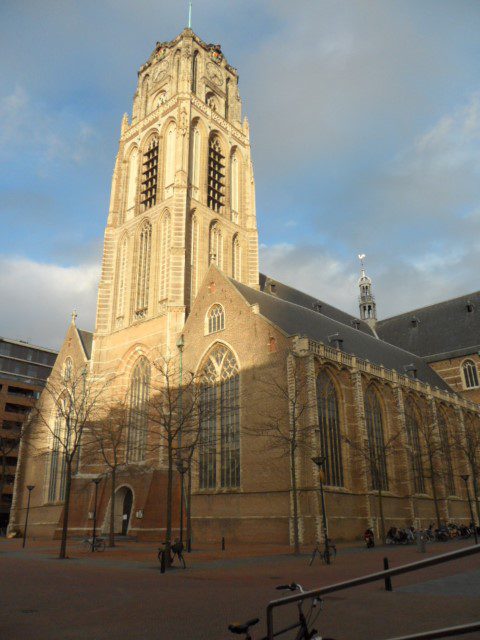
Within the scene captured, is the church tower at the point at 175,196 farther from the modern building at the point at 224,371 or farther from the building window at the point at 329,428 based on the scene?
the building window at the point at 329,428

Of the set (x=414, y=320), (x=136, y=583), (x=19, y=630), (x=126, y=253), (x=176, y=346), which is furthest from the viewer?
(x=414, y=320)

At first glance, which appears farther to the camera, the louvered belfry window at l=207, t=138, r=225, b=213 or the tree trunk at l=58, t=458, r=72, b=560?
the louvered belfry window at l=207, t=138, r=225, b=213

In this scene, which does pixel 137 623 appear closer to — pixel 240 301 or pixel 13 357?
pixel 240 301

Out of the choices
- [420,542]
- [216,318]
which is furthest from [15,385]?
[420,542]

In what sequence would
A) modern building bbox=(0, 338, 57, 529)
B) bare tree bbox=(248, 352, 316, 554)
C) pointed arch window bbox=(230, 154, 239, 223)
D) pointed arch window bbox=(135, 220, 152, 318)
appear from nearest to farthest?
bare tree bbox=(248, 352, 316, 554)
pointed arch window bbox=(135, 220, 152, 318)
pointed arch window bbox=(230, 154, 239, 223)
modern building bbox=(0, 338, 57, 529)

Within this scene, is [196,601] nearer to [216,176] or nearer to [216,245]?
[216,245]

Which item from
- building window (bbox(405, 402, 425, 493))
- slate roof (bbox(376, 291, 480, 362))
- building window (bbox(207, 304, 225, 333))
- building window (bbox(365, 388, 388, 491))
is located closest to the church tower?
building window (bbox(207, 304, 225, 333))

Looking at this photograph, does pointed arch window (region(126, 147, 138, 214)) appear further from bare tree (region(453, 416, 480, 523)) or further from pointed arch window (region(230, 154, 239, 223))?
bare tree (region(453, 416, 480, 523))

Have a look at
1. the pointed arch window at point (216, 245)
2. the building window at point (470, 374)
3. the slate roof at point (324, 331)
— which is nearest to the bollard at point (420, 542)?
the slate roof at point (324, 331)

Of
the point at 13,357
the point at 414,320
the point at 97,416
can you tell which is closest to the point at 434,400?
the point at 414,320

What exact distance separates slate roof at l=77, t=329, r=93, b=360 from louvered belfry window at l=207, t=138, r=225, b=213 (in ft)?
60.5

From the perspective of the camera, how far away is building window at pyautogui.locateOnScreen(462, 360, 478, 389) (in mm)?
52562

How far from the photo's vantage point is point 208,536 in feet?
108

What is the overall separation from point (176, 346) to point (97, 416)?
9.81m
